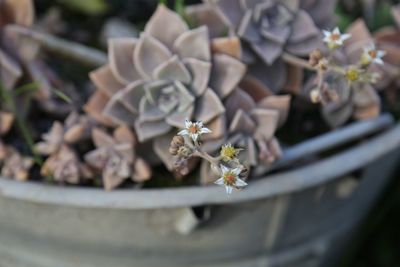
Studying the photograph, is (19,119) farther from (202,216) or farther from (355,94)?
(355,94)

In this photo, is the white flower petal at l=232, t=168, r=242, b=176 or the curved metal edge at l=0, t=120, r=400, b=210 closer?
the white flower petal at l=232, t=168, r=242, b=176

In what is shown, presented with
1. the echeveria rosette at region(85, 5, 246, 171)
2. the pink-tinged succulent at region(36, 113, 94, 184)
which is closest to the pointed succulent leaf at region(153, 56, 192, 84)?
the echeveria rosette at region(85, 5, 246, 171)

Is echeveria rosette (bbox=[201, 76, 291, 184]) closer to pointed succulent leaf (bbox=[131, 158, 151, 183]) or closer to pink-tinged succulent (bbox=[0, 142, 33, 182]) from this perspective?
pointed succulent leaf (bbox=[131, 158, 151, 183])

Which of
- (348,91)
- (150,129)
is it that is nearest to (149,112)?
(150,129)

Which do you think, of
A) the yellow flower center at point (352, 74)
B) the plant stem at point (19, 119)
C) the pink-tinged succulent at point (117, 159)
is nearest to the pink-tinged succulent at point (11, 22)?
the plant stem at point (19, 119)

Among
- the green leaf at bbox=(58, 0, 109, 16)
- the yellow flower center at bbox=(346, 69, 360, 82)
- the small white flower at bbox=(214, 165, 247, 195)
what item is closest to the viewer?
the small white flower at bbox=(214, 165, 247, 195)

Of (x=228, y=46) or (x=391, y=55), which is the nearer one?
(x=228, y=46)

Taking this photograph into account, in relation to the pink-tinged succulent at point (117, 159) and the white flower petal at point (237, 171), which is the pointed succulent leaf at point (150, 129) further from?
the white flower petal at point (237, 171)
